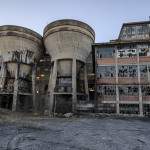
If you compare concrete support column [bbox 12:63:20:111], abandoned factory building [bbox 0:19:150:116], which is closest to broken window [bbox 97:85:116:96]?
abandoned factory building [bbox 0:19:150:116]

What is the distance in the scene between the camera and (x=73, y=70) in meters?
37.8

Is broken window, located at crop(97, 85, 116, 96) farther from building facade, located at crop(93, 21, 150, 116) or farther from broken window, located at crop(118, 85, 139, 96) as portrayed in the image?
broken window, located at crop(118, 85, 139, 96)

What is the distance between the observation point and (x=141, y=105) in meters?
33.2

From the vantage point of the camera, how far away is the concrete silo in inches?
1564

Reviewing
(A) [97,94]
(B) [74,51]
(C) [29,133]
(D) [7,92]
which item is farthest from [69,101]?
(C) [29,133]

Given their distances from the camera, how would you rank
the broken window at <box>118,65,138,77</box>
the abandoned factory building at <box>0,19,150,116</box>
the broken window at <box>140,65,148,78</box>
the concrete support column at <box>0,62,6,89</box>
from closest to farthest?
the abandoned factory building at <box>0,19,150,116</box> < the broken window at <box>140,65,148,78</box> < the broken window at <box>118,65,138,77</box> < the concrete support column at <box>0,62,6,89</box>

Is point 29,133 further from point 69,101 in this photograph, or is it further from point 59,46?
point 59,46

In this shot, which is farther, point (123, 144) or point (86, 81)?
point (86, 81)

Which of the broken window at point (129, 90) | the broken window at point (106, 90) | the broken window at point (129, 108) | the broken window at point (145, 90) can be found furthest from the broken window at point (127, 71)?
the broken window at point (129, 108)

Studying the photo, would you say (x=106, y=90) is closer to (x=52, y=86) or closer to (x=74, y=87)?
(x=74, y=87)

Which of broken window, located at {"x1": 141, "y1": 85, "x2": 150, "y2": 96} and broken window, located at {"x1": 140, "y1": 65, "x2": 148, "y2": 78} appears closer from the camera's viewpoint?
broken window, located at {"x1": 141, "y1": 85, "x2": 150, "y2": 96}

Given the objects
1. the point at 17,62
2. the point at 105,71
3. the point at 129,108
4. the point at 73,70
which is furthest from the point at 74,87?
the point at 17,62

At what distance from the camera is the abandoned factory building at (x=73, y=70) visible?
3450cm

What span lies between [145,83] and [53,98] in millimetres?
15274
